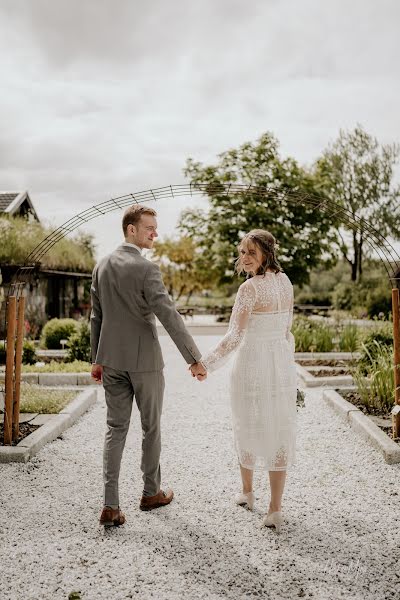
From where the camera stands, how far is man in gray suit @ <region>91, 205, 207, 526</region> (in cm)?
397

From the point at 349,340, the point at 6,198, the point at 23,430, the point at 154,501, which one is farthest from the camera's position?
the point at 6,198

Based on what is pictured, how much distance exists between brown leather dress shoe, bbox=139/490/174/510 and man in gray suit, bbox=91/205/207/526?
253 millimetres

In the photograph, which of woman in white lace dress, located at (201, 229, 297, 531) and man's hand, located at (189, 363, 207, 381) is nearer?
woman in white lace dress, located at (201, 229, 297, 531)

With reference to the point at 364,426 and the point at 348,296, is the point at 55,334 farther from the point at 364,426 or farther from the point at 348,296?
the point at 348,296

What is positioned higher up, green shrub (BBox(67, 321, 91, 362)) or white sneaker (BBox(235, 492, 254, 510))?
green shrub (BBox(67, 321, 91, 362))

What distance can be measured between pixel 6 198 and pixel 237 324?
21.6 m

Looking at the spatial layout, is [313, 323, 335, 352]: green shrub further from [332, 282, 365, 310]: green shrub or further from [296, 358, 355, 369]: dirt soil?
[332, 282, 365, 310]: green shrub

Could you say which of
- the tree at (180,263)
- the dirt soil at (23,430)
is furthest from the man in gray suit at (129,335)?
the tree at (180,263)

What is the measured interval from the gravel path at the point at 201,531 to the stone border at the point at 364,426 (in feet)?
0.35

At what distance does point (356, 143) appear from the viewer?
119 feet

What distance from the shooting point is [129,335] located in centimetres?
402

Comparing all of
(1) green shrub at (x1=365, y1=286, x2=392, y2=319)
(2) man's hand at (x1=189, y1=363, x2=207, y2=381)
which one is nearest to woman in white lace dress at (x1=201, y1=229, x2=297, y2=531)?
(2) man's hand at (x1=189, y1=363, x2=207, y2=381)

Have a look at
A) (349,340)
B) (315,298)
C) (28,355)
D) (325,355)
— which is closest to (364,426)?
(325,355)

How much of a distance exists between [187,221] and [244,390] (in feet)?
75.6
